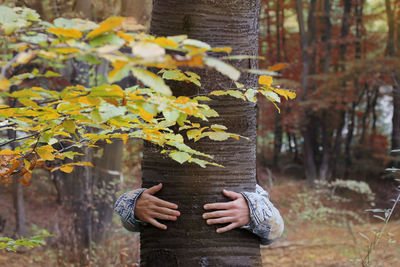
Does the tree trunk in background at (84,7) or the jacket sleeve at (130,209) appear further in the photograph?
the tree trunk in background at (84,7)

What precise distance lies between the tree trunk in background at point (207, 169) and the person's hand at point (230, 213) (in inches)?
1.6

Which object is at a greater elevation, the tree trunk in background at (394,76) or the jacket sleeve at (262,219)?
the tree trunk in background at (394,76)

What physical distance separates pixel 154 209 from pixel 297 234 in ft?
26.2

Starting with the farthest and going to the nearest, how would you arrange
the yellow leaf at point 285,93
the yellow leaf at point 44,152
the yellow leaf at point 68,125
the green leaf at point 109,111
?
the yellow leaf at point 44,152 < the yellow leaf at point 285,93 < the yellow leaf at point 68,125 < the green leaf at point 109,111

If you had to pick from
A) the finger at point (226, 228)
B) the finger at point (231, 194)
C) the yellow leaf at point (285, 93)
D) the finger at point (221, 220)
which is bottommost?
the finger at point (226, 228)

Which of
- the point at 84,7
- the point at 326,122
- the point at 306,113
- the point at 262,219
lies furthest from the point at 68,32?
the point at 326,122

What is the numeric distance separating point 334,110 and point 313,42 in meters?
2.61

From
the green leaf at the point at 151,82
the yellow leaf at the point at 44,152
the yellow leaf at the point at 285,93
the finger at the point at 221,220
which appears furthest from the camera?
the finger at the point at 221,220

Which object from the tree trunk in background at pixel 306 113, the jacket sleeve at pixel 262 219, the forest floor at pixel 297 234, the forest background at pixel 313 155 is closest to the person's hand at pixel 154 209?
the jacket sleeve at pixel 262 219

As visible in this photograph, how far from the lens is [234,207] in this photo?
80.5 inches

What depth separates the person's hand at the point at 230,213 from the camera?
2.03m

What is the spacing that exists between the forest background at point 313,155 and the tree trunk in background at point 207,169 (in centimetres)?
364

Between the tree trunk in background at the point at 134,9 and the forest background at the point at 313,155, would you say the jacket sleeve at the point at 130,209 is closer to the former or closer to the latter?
the forest background at the point at 313,155

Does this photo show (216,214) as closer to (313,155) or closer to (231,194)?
(231,194)
